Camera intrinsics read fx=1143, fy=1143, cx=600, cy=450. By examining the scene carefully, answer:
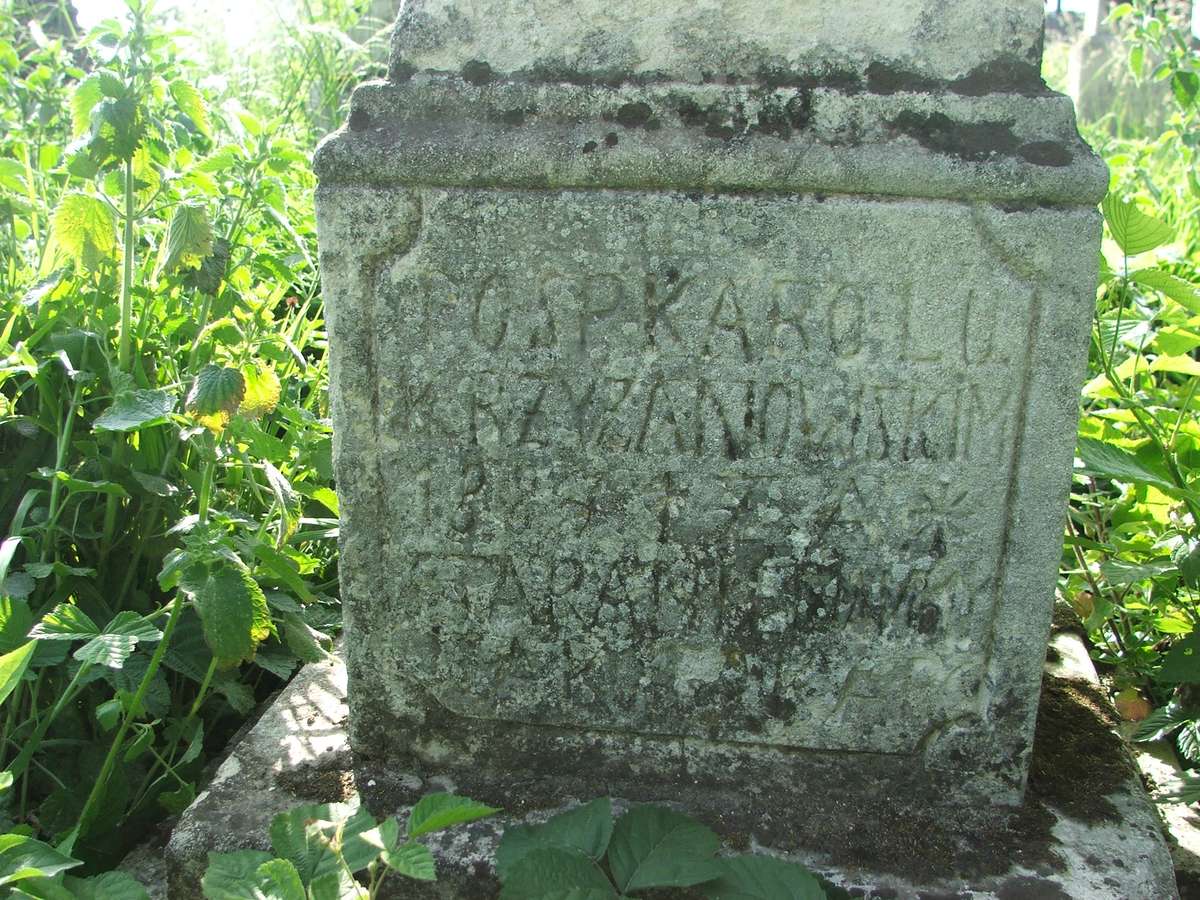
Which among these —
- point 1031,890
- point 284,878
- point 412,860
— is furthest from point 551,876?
point 1031,890

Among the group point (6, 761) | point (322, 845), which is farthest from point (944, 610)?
point (6, 761)

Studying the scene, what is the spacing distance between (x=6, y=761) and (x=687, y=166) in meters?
1.52

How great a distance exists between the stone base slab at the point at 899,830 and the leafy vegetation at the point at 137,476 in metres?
0.17

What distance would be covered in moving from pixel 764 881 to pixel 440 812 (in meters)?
0.43

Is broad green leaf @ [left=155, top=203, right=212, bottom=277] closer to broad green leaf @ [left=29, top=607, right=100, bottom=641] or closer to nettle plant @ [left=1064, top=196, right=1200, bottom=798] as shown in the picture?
broad green leaf @ [left=29, top=607, right=100, bottom=641]

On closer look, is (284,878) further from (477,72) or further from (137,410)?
(477,72)

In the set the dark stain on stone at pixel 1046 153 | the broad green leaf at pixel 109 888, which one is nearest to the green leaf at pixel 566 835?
the broad green leaf at pixel 109 888

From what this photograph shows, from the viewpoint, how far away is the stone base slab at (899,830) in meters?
1.57

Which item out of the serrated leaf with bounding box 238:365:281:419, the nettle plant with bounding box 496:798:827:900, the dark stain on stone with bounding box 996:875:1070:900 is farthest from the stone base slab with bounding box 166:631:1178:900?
the serrated leaf with bounding box 238:365:281:419

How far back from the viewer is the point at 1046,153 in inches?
57.3

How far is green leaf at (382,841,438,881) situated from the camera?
132 cm

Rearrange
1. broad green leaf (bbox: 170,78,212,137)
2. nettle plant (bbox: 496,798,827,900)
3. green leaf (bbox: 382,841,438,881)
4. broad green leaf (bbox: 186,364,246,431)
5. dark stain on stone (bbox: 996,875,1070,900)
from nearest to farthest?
green leaf (bbox: 382,841,438,881)
nettle plant (bbox: 496,798,827,900)
dark stain on stone (bbox: 996,875,1070,900)
broad green leaf (bbox: 186,364,246,431)
broad green leaf (bbox: 170,78,212,137)

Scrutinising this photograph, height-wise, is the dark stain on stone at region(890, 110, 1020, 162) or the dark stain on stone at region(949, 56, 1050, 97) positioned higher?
the dark stain on stone at region(949, 56, 1050, 97)

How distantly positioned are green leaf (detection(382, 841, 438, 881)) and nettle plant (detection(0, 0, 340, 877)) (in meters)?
0.44
